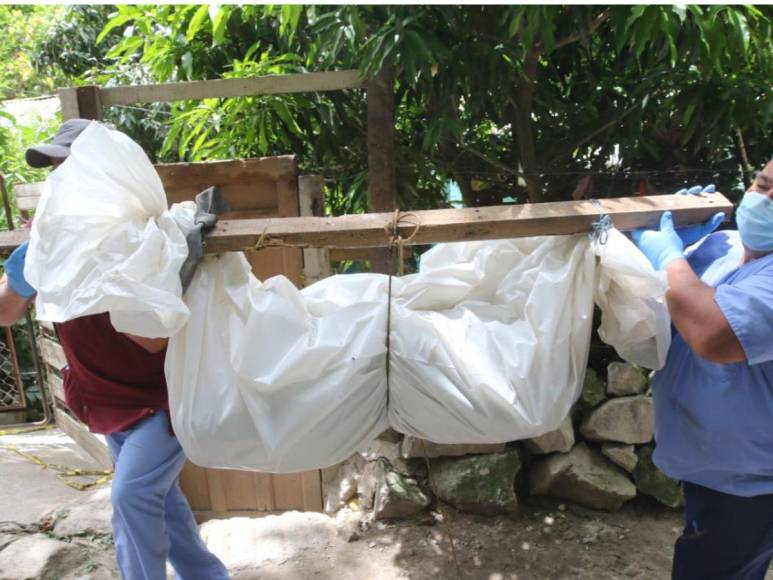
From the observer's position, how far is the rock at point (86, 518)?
117 inches

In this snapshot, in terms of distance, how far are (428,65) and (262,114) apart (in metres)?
0.94

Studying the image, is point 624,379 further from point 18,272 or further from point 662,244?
point 18,272

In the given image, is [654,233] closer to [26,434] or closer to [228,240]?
[228,240]

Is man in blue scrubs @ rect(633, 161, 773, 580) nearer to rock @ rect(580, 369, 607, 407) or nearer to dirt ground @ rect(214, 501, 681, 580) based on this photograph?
dirt ground @ rect(214, 501, 681, 580)

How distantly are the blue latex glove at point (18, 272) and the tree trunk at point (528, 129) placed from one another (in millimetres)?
2231

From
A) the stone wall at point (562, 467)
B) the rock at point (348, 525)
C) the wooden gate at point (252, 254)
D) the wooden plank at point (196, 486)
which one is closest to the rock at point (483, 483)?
the stone wall at point (562, 467)

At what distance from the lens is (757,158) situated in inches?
137

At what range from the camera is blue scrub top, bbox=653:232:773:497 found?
147cm

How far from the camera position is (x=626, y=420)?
10.5 feet

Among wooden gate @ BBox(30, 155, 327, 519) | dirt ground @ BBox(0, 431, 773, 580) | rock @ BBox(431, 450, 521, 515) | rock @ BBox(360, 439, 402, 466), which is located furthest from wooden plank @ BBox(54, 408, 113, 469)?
rock @ BBox(431, 450, 521, 515)

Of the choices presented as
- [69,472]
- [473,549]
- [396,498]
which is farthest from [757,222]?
[69,472]

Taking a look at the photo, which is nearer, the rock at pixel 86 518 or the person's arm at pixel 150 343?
the person's arm at pixel 150 343

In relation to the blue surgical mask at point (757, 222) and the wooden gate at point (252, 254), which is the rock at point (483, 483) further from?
the blue surgical mask at point (757, 222)

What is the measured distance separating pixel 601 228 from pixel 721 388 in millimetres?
531
